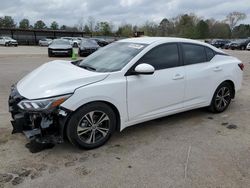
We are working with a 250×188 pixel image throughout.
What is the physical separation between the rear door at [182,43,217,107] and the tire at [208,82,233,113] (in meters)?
0.23

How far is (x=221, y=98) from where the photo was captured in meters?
5.31

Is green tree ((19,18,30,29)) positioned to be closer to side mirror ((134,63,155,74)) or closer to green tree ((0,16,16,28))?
green tree ((0,16,16,28))

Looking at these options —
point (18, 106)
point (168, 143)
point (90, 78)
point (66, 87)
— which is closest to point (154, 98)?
point (168, 143)

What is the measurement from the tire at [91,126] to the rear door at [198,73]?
1583mm

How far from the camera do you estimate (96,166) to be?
3.29 metres

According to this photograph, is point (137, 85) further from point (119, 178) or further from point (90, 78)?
point (119, 178)

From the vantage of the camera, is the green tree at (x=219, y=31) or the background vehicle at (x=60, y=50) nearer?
the background vehicle at (x=60, y=50)

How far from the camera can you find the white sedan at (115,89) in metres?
3.40

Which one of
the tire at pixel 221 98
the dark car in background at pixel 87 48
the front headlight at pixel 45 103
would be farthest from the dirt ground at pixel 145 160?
the dark car in background at pixel 87 48

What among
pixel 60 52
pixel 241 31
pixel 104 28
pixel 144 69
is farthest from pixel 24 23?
pixel 144 69

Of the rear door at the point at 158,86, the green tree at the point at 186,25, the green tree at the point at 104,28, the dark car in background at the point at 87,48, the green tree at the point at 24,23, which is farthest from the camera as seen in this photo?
the green tree at the point at 24,23

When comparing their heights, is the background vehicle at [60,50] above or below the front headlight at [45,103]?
above

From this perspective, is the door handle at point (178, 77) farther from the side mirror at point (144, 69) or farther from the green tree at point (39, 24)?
the green tree at point (39, 24)

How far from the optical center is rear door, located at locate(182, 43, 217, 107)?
4.62 metres
